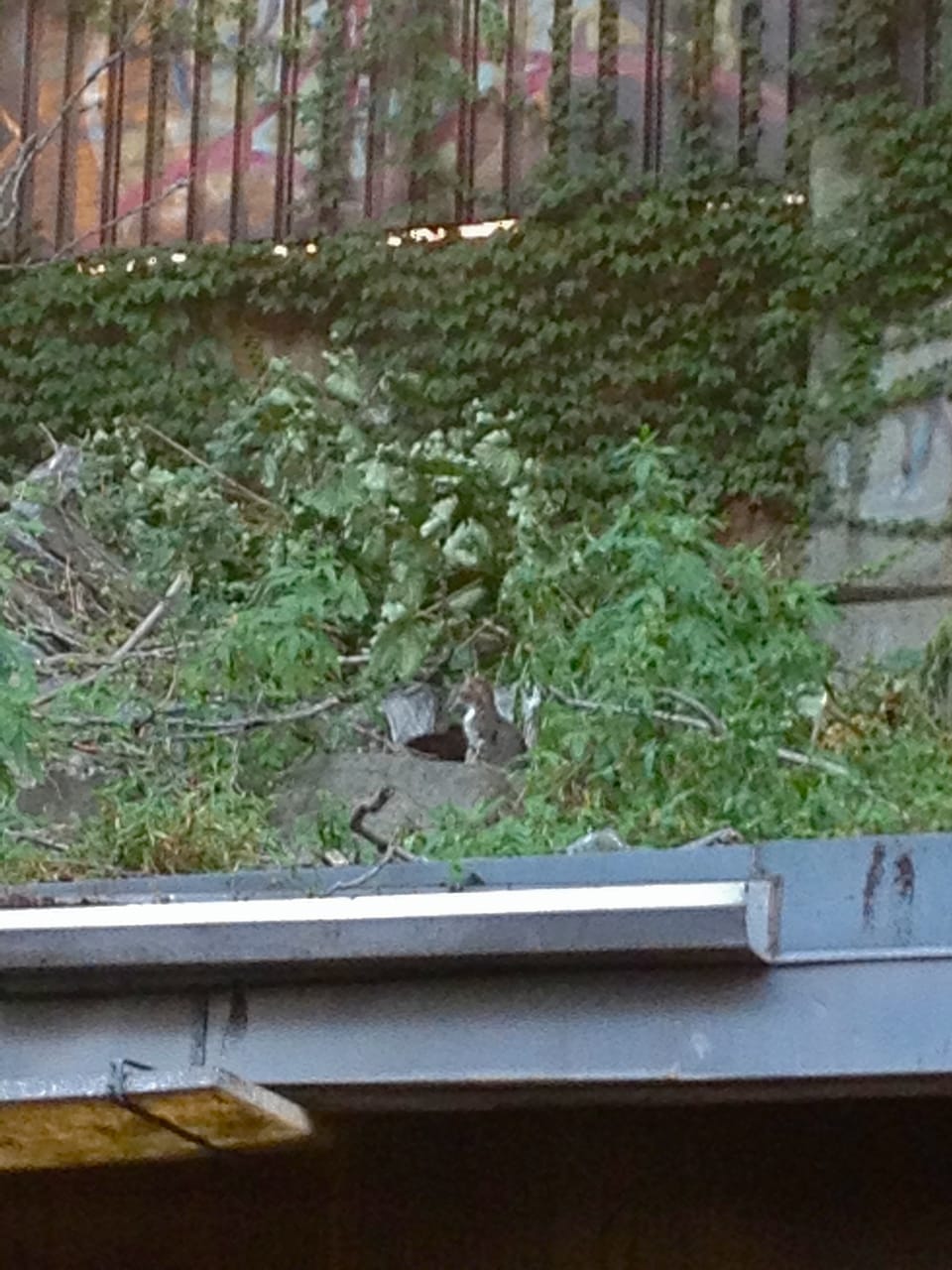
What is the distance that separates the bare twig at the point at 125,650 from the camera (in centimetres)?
494

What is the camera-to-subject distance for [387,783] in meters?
5.18

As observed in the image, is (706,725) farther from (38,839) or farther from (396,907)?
(396,907)

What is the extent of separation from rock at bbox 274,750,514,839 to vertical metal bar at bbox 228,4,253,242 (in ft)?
20.4

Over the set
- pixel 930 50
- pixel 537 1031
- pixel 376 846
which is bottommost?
pixel 537 1031

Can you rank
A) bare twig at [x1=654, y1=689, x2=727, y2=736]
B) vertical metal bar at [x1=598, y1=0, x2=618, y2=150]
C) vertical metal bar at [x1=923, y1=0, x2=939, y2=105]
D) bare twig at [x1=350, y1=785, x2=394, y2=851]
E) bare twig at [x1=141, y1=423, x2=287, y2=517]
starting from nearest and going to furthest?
bare twig at [x1=350, y1=785, x2=394, y2=851] → bare twig at [x1=654, y1=689, x2=727, y2=736] → bare twig at [x1=141, y1=423, x2=287, y2=517] → vertical metal bar at [x1=923, y1=0, x2=939, y2=105] → vertical metal bar at [x1=598, y1=0, x2=618, y2=150]

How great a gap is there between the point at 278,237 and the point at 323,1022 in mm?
8992

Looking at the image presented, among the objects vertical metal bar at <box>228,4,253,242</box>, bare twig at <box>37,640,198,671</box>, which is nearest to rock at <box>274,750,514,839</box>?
bare twig at <box>37,640,198,671</box>

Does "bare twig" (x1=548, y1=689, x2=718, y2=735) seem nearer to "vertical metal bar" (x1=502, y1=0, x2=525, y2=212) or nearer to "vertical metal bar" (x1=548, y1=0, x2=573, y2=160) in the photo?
"vertical metal bar" (x1=548, y1=0, x2=573, y2=160)

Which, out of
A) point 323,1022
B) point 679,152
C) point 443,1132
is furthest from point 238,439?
point 323,1022

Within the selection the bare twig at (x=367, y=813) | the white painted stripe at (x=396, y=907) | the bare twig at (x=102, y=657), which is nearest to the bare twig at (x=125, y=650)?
the bare twig at (x=102, y=657)

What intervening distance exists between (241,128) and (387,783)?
679 cm

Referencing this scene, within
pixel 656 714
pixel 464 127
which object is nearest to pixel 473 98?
pixel 464 127

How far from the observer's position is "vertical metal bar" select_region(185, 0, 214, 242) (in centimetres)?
1112

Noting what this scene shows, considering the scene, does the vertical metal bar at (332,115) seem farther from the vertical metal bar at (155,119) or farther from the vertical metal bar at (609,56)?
the vertical metal bar at (609,56)
